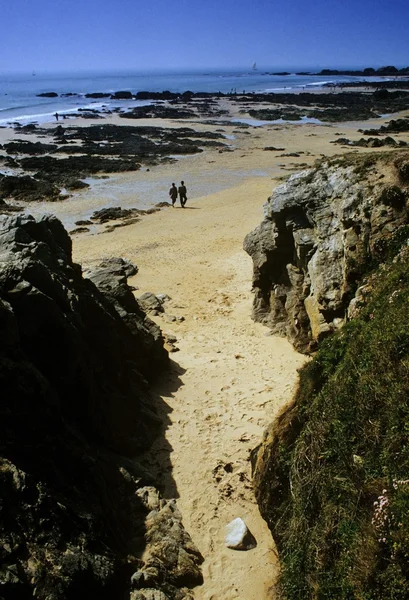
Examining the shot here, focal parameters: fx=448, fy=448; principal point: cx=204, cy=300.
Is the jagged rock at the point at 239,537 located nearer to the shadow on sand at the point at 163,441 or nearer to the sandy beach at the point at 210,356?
the sandy beach at the point at 210,356

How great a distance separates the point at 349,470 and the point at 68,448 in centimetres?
378

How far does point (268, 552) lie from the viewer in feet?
21.1

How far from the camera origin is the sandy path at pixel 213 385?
6.74 meters

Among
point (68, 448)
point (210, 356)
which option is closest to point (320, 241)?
point (210, 356)

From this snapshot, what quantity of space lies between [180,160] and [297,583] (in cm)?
4017

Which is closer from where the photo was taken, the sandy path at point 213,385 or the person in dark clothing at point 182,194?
the sandy path at point 213,385

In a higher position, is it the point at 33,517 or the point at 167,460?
the point at 33,517

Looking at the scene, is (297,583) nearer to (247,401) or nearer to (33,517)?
(33,517)

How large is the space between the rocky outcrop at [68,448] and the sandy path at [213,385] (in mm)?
505

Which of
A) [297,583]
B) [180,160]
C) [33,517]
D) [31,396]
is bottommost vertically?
[297,583]

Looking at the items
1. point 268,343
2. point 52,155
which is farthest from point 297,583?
point 52,155

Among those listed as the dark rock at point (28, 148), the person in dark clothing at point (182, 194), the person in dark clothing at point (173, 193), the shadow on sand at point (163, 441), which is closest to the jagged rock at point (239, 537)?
the shadow on sand at point (163, 441)

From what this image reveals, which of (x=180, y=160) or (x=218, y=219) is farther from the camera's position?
(x=180, y=160)

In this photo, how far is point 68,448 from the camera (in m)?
6.33
